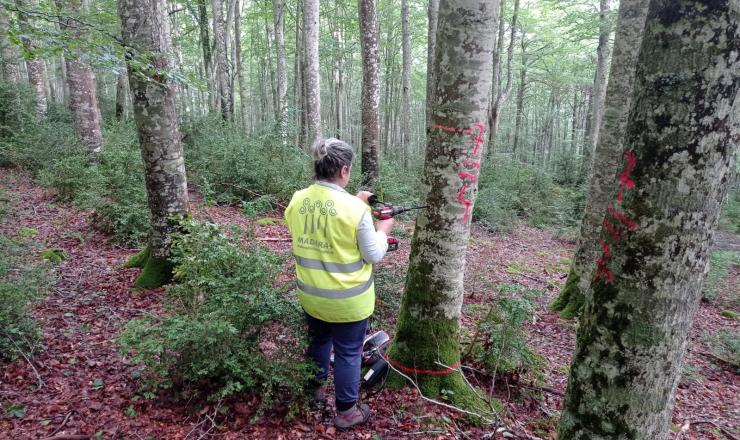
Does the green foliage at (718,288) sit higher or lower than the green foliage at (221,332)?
lower

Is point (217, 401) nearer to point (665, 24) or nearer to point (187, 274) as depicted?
point (187, 274)

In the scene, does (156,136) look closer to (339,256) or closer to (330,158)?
(330,158)

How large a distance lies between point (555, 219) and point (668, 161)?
13.3 metres

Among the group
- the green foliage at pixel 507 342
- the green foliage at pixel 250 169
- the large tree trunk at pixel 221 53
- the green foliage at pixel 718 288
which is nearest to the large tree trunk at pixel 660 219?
the green foliage at pixel 507 342

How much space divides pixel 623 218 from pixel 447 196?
155cm

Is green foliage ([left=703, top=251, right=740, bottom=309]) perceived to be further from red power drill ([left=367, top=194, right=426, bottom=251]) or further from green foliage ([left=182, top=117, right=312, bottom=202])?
green foliage ([left=182, top=117, right=312, bottom=202])

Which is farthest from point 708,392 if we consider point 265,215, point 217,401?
Answer: point 265,215

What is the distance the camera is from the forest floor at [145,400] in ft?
9.67

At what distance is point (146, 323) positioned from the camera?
308 centimetres

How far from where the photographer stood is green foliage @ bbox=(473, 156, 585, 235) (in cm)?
1216

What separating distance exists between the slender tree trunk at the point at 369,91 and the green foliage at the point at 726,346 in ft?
23.6

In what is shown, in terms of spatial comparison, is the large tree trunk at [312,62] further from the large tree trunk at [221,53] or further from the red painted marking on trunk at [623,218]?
the red painted marking on trunk at [623,218]

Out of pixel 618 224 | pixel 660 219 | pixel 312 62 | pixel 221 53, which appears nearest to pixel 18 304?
pixel 618 224

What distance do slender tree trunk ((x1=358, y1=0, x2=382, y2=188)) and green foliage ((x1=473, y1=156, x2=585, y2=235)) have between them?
146 inches
